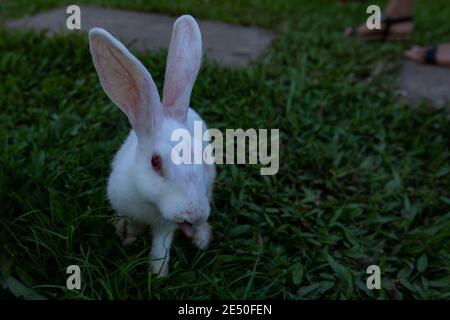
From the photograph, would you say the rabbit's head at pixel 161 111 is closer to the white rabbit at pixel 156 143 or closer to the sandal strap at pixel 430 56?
the white rabbit at pixel 156 143

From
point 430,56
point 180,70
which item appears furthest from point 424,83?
point 180,70

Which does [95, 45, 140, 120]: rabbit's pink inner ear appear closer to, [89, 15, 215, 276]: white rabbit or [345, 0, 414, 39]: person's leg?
[89, 15, 215, 276]: white rabbit

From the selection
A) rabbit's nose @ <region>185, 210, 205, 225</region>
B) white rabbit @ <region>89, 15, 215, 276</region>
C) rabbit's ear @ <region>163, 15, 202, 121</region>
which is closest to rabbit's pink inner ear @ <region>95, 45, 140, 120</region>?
white rabbit @ <region>89, 15, 215, 276</region>

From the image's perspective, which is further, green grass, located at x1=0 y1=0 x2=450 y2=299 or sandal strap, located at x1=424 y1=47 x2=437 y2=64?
sandal strap, located at x1=424 y1=47 x2=437 y2=64

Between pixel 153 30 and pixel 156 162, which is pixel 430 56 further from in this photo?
pixel 156 162

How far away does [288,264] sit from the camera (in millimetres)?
2303

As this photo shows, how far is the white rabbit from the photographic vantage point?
5.52ft

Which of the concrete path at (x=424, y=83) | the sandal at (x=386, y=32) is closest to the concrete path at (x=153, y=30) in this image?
the sandal at (x=386, y=32)

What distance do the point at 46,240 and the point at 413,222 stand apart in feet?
Answer: 5.98

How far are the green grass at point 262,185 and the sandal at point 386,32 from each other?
0.61 metres

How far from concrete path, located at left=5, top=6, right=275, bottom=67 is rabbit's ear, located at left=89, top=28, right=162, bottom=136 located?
7.02 feet

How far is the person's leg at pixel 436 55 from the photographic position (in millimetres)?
4289

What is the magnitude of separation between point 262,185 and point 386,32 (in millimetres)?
2911

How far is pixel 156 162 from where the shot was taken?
68.7 inches
